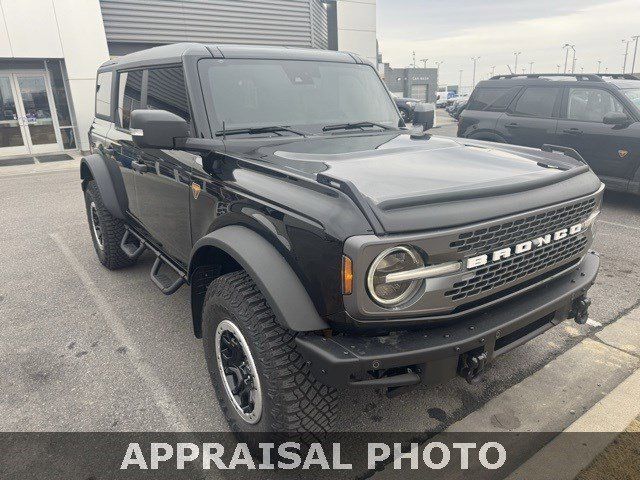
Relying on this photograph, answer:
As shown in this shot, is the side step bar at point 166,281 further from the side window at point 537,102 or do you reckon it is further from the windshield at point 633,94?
the windshield at point 633,94

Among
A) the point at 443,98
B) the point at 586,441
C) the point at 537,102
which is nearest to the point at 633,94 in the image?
the point at 537,102

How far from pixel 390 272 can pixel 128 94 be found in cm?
312

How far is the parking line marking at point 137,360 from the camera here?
9.10ft

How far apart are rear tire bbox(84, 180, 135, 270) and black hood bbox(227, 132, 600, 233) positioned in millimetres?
2403

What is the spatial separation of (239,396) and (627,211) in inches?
264

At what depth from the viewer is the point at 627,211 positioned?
6.94m

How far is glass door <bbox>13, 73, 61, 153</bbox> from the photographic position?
14.2 m

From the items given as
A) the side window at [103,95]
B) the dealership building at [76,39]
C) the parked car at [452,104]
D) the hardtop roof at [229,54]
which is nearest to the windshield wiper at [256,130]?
the hardtop roof at [229,54]

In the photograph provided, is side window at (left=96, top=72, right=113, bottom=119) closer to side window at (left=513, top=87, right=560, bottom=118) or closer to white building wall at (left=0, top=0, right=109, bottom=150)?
side window at (left=513, top=87, right=560, bottom=118)

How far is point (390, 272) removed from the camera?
6.19 feet

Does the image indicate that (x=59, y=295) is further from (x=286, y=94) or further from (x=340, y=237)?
(x=340, y=237)

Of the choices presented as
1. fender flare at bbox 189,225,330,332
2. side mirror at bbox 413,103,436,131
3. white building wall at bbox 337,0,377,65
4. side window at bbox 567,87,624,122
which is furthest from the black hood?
white building wall at bbox 337,0,377,65

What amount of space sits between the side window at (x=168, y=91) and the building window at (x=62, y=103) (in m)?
13.2

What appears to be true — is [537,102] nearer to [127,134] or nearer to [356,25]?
[127,134]
